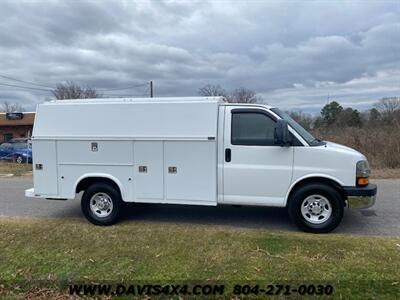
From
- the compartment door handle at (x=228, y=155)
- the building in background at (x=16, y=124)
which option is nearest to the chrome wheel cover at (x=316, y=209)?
the compartment door handle at (x=228, y=155)

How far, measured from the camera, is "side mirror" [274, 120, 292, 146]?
18.5 feet

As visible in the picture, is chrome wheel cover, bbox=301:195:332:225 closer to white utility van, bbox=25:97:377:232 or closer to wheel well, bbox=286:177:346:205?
white utility van, bbox=25:97:377:232

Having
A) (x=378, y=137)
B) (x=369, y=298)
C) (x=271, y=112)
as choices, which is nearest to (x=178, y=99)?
(x=271, y=112)

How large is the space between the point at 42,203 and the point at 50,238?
313 centimetres

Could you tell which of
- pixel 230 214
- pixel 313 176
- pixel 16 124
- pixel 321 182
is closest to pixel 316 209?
pixel 321 182

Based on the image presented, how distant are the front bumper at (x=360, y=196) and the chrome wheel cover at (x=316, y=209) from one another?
1.17 ft

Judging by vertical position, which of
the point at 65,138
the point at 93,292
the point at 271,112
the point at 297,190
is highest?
the point at 271,112

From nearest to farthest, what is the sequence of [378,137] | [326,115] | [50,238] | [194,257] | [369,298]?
[369,298] → [194,257] → [50,238] → [378,137] → [326,115]

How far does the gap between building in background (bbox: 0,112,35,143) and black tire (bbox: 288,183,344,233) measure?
35.9m

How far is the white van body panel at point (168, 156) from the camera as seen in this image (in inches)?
228

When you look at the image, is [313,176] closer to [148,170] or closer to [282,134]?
[282,134]

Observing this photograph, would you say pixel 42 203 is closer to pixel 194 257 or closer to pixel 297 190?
pixel 194 257

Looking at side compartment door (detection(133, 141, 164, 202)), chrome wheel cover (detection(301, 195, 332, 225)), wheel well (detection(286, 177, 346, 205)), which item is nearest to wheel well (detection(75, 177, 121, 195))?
side compartment door (detection(133, 141, 164, 202))

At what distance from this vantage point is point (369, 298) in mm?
3625
